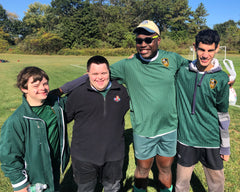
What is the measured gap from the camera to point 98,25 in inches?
2223

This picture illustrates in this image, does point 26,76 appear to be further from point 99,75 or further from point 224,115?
point 224,115

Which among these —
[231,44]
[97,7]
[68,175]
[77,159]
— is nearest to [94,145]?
[77,159]

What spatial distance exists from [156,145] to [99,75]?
4.05 feet

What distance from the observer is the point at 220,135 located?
7.60 feet

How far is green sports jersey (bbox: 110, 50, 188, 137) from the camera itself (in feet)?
7.97

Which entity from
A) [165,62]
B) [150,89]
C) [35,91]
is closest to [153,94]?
[150,89]

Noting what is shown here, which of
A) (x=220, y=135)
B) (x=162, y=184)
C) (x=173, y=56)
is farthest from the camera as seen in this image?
(x=162, y=184)

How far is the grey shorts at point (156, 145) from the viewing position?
100 inches

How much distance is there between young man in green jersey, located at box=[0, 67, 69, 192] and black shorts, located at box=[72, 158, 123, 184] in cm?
27

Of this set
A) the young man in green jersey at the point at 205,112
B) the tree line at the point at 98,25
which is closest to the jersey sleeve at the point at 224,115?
the young man in green jersey at the point at 205,112

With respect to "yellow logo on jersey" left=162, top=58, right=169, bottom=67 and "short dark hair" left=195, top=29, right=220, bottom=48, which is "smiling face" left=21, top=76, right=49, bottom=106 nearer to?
"yellow logo on jersey" left=162, top=58, right=169, bottom=67

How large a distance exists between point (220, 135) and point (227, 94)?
1.67 ft

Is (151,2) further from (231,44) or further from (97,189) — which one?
(97,189)

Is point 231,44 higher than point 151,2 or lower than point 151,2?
lower
